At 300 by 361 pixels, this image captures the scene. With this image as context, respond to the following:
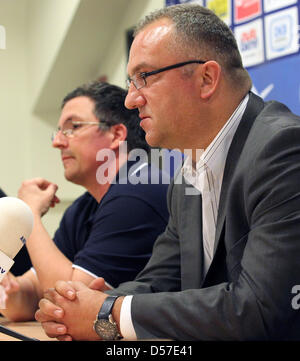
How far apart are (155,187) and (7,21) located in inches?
132

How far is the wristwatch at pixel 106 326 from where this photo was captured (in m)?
1.08

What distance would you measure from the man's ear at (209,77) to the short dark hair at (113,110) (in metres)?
0.78

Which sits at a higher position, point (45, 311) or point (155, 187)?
point (155, 187)

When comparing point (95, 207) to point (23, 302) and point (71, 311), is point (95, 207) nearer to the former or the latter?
point (23, 302)

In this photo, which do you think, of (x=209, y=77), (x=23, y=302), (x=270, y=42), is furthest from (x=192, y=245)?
(x=270, y=42)

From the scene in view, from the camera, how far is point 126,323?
3.49 ft

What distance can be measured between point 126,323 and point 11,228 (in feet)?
0.96

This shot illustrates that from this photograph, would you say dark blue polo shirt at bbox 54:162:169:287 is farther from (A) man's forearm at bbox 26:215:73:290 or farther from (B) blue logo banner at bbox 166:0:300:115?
(B) blue logo banner at bbox 166:0:300:115

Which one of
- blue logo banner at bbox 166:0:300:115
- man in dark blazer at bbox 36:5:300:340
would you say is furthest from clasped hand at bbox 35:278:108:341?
blue logo banner at bbox 166:0:300:115

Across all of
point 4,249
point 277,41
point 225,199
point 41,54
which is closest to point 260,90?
point 277,41

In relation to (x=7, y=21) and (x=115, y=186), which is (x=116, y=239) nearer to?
(x=115, y=186)

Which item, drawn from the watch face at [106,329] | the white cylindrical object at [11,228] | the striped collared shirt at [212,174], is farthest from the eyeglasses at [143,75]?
the watch face at [106,329]

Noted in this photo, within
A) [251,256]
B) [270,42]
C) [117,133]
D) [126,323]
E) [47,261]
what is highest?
[270,42]

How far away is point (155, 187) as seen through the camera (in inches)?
71.4
